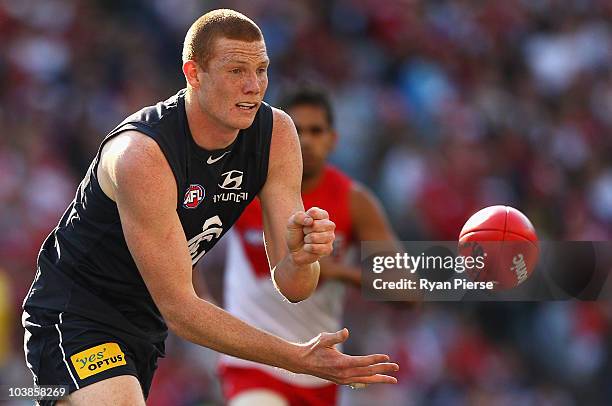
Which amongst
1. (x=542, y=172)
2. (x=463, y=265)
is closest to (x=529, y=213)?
(x=542, y=172)

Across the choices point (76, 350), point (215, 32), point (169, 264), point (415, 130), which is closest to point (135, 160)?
point (169, 264)

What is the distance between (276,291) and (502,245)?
89.9 inches

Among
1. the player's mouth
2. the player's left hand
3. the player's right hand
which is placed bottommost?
the player's right hand

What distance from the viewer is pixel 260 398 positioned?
25.0 ft

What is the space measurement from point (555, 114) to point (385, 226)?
7.53 meters

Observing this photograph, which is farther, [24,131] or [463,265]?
[24,131]

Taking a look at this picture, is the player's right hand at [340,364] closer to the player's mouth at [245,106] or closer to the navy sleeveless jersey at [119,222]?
the navy sleeveless jersey at [119,222]

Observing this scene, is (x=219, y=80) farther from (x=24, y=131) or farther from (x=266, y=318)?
(x=24, y=131)

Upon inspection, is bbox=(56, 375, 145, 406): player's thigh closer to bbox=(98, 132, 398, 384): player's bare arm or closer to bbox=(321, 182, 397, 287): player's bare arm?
bbox=(98, 132, 398, 384): player's bare arm

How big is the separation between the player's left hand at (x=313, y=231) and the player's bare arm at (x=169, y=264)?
411mm

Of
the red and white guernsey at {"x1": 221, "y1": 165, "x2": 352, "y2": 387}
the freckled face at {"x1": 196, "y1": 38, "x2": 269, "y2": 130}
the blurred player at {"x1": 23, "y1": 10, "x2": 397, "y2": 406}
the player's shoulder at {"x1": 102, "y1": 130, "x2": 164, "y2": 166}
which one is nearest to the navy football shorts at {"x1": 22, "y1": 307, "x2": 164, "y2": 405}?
the blurred player at {"x1": 23, "y1": 10, "x2": 397, "y2": 406}

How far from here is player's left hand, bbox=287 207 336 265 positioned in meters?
5.01

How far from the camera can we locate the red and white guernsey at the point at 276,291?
25.7ft

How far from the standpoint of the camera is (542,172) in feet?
45.6
